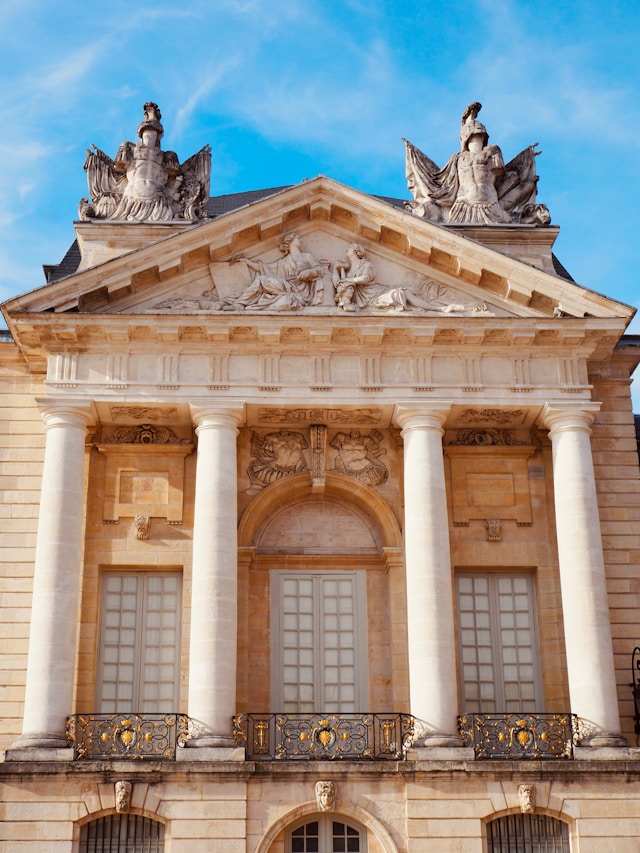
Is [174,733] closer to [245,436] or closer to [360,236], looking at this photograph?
[245,436]

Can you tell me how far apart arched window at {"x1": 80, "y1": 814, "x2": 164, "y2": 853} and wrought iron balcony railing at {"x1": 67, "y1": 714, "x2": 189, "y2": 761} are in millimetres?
985

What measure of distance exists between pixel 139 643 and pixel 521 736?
6833mm

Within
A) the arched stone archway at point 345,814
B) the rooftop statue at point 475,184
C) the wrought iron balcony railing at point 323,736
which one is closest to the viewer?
the arched stone archway at point 345,814

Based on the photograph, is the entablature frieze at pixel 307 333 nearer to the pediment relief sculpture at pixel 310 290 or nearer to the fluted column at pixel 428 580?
the pediment relief sculpture at pixel 310 290

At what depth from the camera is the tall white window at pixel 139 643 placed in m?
21.1

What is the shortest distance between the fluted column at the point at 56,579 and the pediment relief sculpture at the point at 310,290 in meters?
2.84

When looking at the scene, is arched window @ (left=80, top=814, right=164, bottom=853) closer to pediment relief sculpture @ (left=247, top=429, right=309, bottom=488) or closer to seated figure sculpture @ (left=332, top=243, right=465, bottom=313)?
pediment relief sculpture @ (left=247, top=429, right=309, bottom=488)

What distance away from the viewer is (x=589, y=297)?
71.1 ft

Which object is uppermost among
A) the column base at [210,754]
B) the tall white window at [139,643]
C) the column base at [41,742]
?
the tall white window at [139,643]

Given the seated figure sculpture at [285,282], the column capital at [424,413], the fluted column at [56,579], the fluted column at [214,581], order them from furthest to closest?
the seated figure sculpture at [285,282] < the column capital at [424,413] < the fluted column at [214,581] < the fluted column at [56,579]

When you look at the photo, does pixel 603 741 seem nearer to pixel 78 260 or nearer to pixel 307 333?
pixel 307 333

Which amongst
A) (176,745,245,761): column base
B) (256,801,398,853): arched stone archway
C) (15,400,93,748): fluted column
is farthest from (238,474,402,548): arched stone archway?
(256,801,398,853): arched stone archway

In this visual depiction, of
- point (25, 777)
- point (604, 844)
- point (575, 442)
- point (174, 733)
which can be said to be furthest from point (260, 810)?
point (575, 442)

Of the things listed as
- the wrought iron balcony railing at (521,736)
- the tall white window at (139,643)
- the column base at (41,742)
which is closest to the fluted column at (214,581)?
the tall white window at (139,643)
